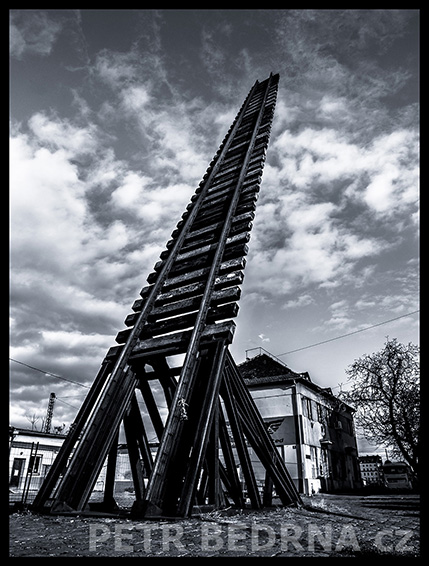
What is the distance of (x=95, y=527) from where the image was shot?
9.36 feet

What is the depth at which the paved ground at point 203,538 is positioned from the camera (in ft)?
7.41

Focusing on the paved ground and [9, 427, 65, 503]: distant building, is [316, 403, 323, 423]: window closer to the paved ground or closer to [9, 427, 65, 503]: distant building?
[9, 427, 65, 503]: distant building

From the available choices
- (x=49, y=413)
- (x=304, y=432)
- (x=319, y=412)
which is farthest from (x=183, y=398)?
(x=49, y=413)

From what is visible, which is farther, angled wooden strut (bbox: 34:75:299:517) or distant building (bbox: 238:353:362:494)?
distant building (bbox: 238:353:362:494)

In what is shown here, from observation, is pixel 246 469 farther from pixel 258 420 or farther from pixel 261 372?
pixel 261 372

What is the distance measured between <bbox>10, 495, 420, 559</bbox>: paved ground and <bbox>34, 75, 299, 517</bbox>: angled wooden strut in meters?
0.39

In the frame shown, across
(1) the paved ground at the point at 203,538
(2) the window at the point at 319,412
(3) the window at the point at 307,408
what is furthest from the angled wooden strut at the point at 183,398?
(2) the window at the point at 319,412

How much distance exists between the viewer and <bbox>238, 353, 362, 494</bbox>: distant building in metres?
24.2

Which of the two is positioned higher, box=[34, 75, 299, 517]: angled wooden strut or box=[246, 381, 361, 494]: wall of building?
box=[34, 75, 299, 517]: angled wooden strut

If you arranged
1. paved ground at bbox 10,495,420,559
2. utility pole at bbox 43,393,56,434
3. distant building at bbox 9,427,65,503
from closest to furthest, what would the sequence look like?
paved ground at bbox 10,495,420,559 → distant building at bbox 9,427,65,503 → utility pole at bbox 43,393,56,434

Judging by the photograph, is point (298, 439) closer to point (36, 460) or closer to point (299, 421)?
point (299, 421)

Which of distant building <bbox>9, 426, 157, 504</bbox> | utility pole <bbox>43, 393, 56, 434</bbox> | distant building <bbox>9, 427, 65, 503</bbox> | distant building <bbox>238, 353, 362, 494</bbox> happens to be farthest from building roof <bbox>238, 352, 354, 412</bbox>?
utility pole <bbox>43, 393, 56, 434</bbox>

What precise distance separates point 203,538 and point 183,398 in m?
1.51
